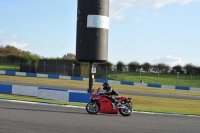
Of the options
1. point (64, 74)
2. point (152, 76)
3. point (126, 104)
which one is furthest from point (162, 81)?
point (126, 104)

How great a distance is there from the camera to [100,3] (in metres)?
18.2

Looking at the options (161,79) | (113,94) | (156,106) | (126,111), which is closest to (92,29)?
(156,106)

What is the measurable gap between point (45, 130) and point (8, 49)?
85.3 meters

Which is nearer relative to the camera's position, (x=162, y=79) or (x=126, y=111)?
(x=126, y=111)

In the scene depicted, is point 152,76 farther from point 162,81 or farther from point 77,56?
point 77,56

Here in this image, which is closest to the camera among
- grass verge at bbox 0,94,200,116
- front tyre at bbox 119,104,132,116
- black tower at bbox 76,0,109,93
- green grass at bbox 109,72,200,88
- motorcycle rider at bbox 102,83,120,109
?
front tyre at bbox 119,104,132,116

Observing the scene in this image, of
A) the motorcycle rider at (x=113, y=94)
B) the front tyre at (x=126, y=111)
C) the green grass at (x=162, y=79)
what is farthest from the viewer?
the green grass at (x=162, y=79)

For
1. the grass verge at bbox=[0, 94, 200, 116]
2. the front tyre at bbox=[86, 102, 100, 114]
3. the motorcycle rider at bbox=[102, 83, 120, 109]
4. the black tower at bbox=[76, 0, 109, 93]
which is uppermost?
the black tower at bbox=[76, 0, 109, 93]

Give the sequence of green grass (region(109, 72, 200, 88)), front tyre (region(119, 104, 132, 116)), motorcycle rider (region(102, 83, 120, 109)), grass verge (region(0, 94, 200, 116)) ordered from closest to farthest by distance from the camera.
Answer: front tyre (region(119, 104, 132, 116)) → motorcycle rider (region(102, 83, 120, 109)) → grass verge (region(0, 94, 200, 116)) → green grass (region(109, 72, 200, 88))

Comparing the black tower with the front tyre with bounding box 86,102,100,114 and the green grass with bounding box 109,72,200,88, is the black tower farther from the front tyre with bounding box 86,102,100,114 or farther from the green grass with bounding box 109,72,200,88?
the green grass with bounding box 109,72,200,88

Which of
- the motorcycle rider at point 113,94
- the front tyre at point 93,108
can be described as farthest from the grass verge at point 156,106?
the front tyre at point 93,108

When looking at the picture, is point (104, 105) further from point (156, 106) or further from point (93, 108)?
point (156, 106)

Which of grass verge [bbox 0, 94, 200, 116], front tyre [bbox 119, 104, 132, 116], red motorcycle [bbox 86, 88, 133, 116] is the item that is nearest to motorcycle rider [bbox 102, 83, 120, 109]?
red motorcycle [bbox 86, 88, 133, 116]

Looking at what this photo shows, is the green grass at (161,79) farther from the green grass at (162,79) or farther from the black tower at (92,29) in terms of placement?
the black tower at (92,29)
